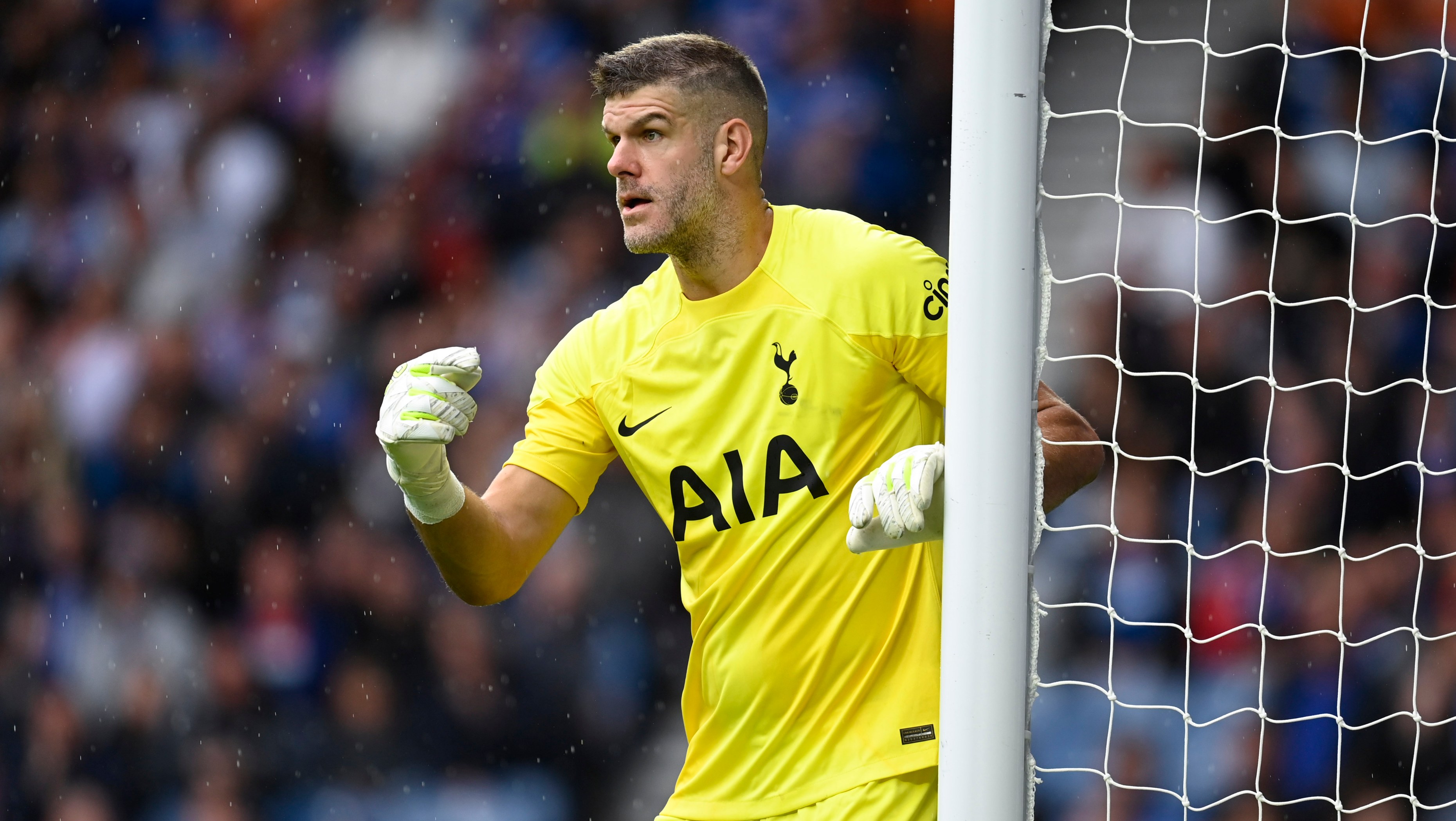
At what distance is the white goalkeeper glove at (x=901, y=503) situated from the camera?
1.65 m

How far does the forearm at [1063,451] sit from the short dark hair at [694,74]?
621mm

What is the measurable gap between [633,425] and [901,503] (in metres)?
0.71

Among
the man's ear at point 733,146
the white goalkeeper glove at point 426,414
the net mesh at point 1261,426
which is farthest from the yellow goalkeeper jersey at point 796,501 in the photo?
the net mesh at point 1261,426

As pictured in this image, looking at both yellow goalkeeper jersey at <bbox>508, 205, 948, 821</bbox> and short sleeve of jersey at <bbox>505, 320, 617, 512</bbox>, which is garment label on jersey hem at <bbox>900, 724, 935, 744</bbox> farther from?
short sleeve of jersey at <bbox>505, 320, 617, 512</bbox>

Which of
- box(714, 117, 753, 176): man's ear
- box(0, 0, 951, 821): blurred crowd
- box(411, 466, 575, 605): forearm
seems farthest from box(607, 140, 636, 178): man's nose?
box(0, 0, 951, 821): blurred crowd

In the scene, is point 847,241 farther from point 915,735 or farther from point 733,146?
point 915,735

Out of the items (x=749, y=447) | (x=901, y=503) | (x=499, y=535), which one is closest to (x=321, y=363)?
(x=499, y=535)

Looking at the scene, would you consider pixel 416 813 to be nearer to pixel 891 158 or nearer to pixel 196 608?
pixel 196 608

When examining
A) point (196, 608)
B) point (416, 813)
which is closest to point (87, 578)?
point (196, 608)

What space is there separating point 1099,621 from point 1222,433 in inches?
23.4

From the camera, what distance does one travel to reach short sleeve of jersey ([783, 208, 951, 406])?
214 cm

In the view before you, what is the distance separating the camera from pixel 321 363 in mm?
4859

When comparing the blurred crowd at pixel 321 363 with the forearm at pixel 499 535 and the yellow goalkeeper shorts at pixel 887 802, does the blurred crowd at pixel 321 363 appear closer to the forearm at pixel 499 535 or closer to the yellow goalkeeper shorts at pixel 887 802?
the forearm at pixel 499 535

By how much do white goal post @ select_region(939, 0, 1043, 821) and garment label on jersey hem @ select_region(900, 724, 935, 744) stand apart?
405 mm
